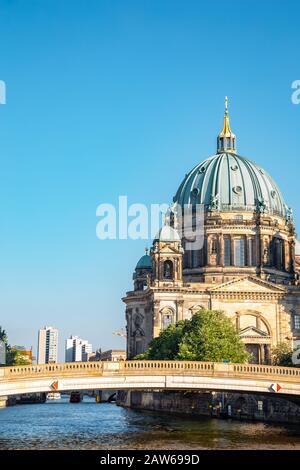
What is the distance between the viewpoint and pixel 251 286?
115812 millimetres

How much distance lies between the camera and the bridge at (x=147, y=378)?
185 ft

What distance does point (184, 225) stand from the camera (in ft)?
429

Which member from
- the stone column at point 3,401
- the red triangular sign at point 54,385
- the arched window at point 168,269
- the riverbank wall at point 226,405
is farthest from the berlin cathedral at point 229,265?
the red triangular sign at point 54,385

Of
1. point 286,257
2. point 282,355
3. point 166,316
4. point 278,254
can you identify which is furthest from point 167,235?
point 282,355

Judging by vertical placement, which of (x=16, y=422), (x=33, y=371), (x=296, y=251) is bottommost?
(x=16, y=422)

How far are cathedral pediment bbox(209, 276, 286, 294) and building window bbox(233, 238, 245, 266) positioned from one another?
29.2 feet

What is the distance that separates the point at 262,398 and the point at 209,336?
10926 mm

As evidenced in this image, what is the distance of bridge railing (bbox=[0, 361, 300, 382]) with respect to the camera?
187ft

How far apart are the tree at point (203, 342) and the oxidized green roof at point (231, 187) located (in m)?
36.3

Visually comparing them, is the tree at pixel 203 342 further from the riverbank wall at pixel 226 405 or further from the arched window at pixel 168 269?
the arched window at pixel 168 269

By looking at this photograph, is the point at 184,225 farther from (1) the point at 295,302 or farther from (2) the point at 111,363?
(2) the point at 111,363

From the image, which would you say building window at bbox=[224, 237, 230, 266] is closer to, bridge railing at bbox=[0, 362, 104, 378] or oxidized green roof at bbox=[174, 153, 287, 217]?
oxidized green roof at bbox=[174, 153, 287, 217]

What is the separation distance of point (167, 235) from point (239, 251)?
576 inches
